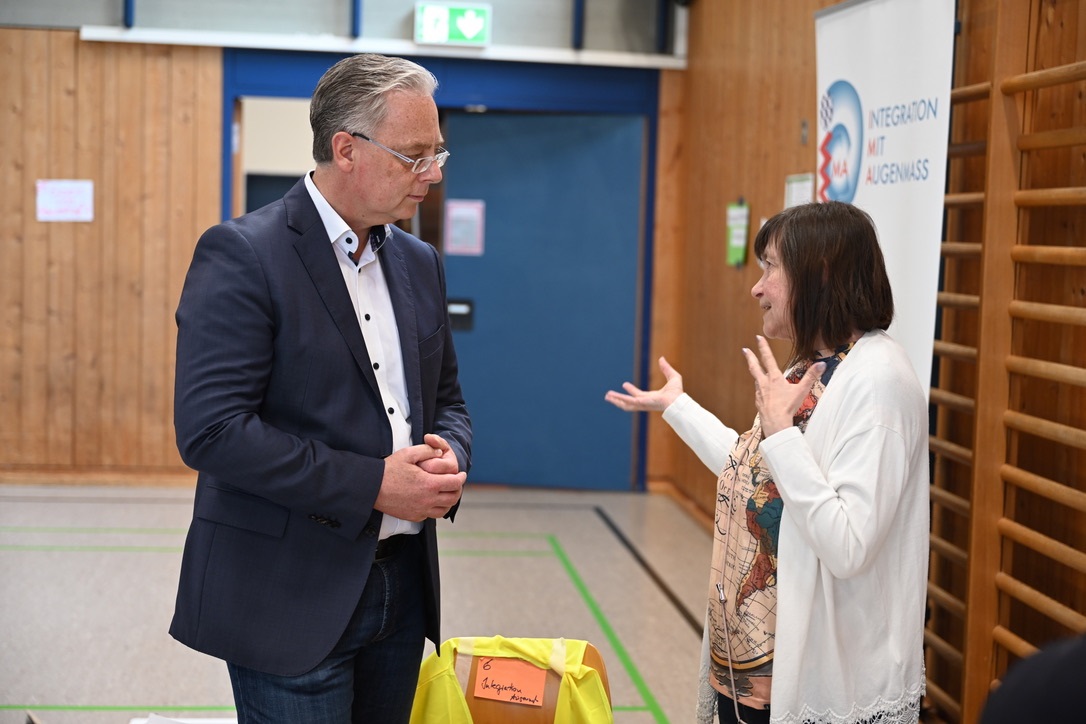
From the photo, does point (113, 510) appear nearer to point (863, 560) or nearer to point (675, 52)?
point (675, 52)

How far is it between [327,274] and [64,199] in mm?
5067

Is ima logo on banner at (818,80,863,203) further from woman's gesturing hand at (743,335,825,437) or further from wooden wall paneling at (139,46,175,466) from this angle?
wooden wall paneling at (139,46,175,466)

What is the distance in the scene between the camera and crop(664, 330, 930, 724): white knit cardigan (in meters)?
1.72

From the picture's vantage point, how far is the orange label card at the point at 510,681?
7.61ft

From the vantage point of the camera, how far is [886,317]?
1840mm

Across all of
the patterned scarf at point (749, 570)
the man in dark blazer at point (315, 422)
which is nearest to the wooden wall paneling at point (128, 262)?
the man in dark blazer at point (315, 422)

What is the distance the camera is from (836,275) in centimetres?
184

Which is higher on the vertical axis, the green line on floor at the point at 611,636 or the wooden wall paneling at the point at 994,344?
the wooden wall paneling at the point at 994,344

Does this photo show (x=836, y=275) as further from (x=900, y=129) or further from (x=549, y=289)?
(x=549, y=289)

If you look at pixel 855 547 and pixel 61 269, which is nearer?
pixel 855 547

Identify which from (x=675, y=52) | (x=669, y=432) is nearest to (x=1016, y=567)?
(x=669, y=432)

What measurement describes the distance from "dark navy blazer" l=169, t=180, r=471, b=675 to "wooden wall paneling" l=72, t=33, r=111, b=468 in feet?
16.1

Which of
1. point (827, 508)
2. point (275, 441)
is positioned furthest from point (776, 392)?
point (275, 441)

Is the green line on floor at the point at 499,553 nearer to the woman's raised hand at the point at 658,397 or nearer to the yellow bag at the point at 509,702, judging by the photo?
the yellow bag at the point at 509,702
